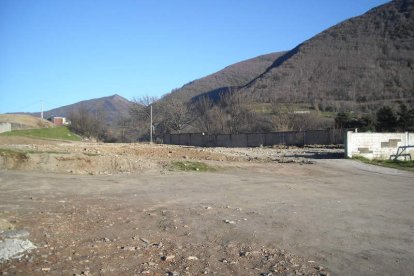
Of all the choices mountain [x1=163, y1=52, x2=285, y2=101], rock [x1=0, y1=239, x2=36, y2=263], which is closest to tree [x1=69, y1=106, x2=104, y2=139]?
mountain [x1=163, y1=52, x2=285, y2=101]

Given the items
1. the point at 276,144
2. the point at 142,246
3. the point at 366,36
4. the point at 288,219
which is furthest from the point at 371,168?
the point at 366,36

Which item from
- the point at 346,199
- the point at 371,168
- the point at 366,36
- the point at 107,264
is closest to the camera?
the point at 107,264

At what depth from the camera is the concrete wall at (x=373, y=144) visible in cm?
2994

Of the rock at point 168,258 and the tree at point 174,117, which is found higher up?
the tree at point 174,117

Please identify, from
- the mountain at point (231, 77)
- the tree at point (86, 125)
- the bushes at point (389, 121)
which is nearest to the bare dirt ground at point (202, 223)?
the bushes at point (389, 121)

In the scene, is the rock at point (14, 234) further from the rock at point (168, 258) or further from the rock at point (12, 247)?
the rock at point (168, 258)

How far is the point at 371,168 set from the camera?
81.5 feet

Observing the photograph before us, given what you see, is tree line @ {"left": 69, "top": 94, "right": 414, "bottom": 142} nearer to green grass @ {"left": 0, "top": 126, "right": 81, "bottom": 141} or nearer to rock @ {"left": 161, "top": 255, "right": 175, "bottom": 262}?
green grass @ {"left": 0, "top": 126, "right": 81, "bottom": 141}

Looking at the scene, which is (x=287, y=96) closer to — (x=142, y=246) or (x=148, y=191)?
(x=148, y=191)

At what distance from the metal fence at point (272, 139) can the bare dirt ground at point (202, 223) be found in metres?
30.3

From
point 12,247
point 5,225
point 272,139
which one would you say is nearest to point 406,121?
point 272,139

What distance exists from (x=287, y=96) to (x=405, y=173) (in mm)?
84926

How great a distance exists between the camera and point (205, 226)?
873 cm

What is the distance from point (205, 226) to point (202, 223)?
280 millimetres
